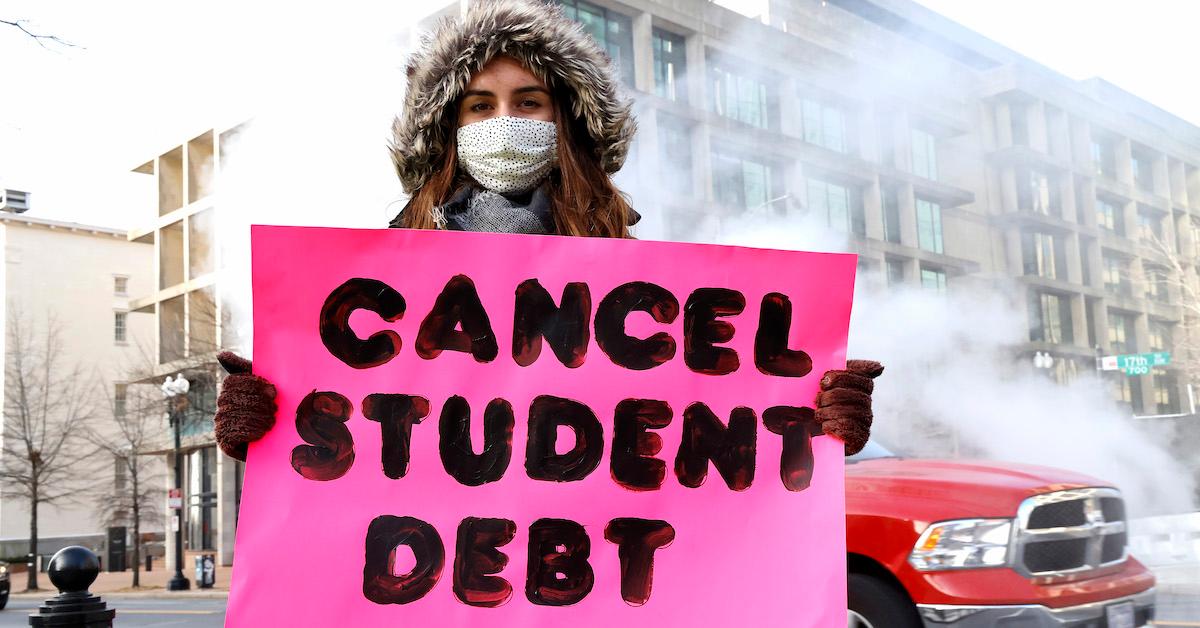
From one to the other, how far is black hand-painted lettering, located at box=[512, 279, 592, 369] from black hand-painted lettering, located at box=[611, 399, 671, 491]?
4.1 inches

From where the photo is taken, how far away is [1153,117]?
17.7 m

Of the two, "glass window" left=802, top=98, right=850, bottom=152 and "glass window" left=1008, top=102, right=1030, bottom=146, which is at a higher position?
"glass window" left=802, top=98, right=850, bottom=152

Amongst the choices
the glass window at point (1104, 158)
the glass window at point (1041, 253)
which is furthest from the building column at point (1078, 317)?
the glass window at point (1104, 158)

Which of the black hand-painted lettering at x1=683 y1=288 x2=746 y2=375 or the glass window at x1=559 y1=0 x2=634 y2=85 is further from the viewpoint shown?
the glass window at x1=559 y1=0 x2=634 y2=85

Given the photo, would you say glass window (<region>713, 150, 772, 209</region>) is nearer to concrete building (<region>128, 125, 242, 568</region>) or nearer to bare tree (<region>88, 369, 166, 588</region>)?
concrete building (<region>128, 125, 242, 568</region>)

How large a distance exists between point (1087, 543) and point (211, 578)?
1975 cm

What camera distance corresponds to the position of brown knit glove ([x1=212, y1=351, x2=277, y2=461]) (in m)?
1.34

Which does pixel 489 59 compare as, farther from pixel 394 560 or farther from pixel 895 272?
pixel 895 272

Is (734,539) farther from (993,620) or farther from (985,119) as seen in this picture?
(985,119)

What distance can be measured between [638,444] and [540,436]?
0.47ft

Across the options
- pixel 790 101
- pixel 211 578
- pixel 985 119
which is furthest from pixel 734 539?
pixel 211 578

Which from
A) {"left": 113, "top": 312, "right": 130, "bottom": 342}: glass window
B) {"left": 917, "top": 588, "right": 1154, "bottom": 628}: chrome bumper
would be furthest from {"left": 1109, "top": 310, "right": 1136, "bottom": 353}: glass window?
{"left": 113, "top": 312, "right": 130, "bottom": 342}: glass window

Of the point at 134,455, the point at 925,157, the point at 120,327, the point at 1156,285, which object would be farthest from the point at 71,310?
the point at 1156,285

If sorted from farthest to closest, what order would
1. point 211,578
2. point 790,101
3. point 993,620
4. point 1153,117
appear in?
1. point 211,578
2. point 1153,117
3. point 790,101
4. point 993,620
